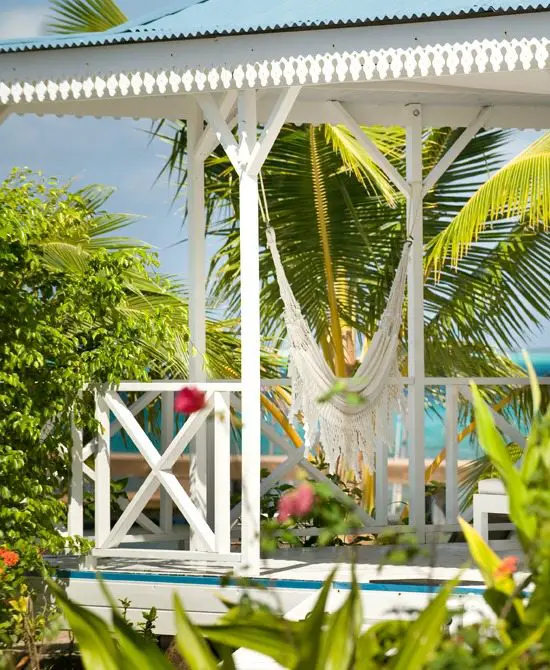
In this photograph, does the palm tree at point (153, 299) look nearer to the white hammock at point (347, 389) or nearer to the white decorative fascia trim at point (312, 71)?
the white hammock at point (347, 389)

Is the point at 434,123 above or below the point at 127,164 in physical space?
below

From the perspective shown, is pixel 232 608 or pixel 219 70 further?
pixel 219 70

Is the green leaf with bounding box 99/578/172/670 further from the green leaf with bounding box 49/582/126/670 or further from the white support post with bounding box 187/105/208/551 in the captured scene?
the white support post with bounding box 187/105/208/551

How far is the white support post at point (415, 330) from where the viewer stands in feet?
22.7

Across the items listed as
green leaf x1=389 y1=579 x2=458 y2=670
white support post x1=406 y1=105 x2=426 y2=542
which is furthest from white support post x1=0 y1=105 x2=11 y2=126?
green leaf x1=389 y1=579 x2=458 y2=670

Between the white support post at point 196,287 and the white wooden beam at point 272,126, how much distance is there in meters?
1.03

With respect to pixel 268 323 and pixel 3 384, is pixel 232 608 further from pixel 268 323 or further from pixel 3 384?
pixel 268 323

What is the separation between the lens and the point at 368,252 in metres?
10.8

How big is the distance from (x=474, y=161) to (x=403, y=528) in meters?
5.20

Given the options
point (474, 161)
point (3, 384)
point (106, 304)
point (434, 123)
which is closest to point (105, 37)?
point (106, 304)

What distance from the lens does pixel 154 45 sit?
542 cm

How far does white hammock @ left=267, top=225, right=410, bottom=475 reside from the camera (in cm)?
623

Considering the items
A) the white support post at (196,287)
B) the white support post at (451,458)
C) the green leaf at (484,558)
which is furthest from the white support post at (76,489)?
the green leaf at (484,558)

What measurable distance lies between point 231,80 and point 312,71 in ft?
1.13
